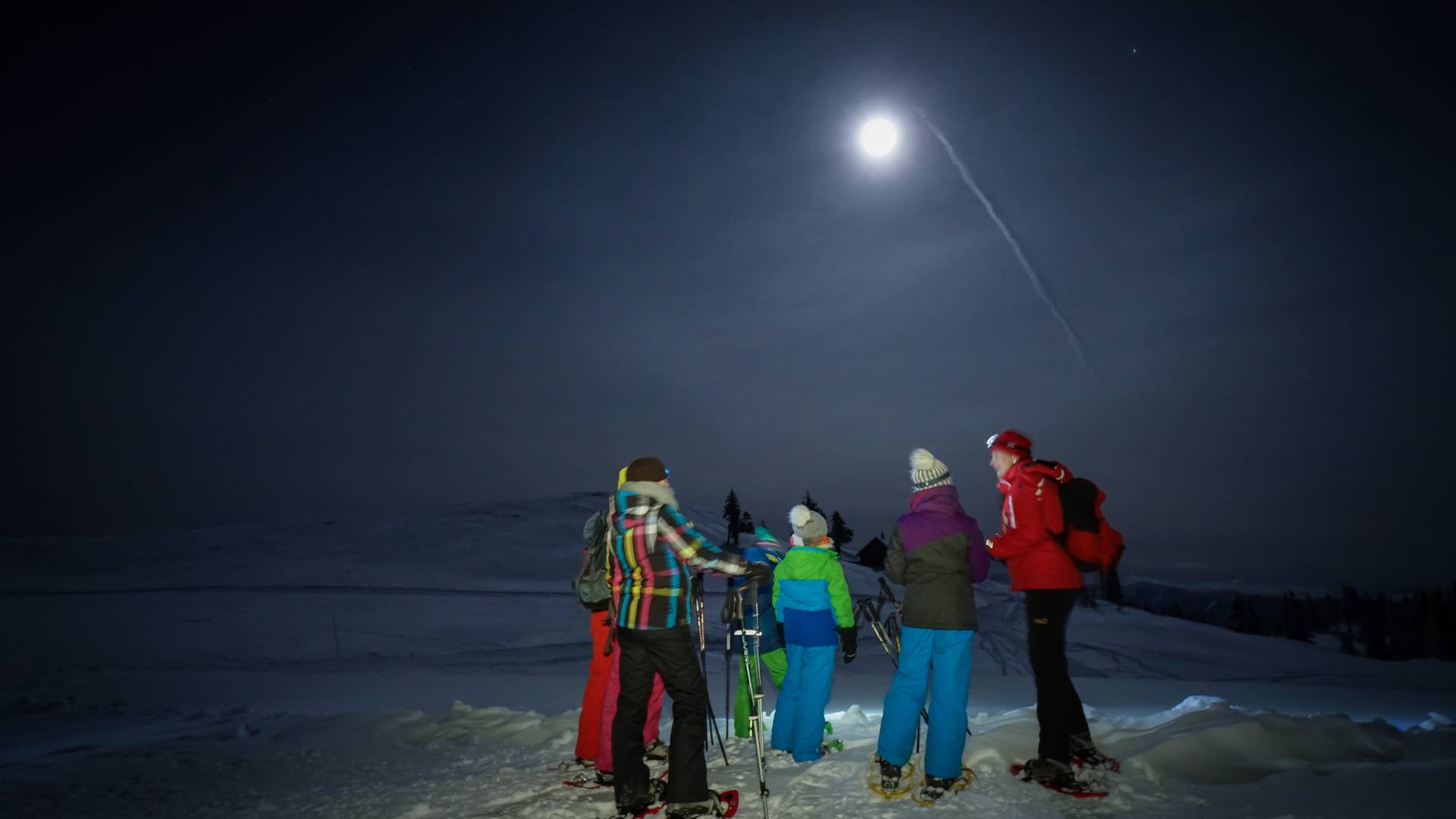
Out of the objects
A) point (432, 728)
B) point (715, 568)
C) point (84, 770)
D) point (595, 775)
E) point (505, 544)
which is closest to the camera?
point (715, 568)

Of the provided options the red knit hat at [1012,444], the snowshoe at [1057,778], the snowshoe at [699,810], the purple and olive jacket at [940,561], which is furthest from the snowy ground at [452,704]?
the red knit hat at [1012,444]

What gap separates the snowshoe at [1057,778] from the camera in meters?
4.38

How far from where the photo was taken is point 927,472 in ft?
17.0

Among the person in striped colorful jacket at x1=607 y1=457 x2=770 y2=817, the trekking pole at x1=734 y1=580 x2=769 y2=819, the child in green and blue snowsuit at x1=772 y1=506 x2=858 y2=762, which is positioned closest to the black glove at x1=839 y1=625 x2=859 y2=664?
the child in green and blue snowsuit at x1=772 y1=506 x2=858 y2=762

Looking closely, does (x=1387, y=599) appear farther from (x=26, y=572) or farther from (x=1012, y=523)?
(x=26, y=572)

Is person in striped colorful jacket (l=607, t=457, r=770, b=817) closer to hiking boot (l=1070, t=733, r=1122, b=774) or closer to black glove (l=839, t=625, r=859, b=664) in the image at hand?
black glove (l=839, t=625, r=859, b=664)

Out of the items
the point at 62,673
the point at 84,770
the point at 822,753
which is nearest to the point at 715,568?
the point at 822,753

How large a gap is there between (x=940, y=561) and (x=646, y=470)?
2072 mm

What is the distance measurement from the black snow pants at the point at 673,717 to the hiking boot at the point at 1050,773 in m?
2.14

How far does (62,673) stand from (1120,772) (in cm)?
1841

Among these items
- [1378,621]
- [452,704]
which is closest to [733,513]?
[452,704]

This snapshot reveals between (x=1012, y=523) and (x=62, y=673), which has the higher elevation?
(x=1012, y=523)

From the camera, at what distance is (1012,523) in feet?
15.9

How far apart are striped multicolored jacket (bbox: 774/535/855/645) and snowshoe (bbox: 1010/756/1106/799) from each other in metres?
1.63
